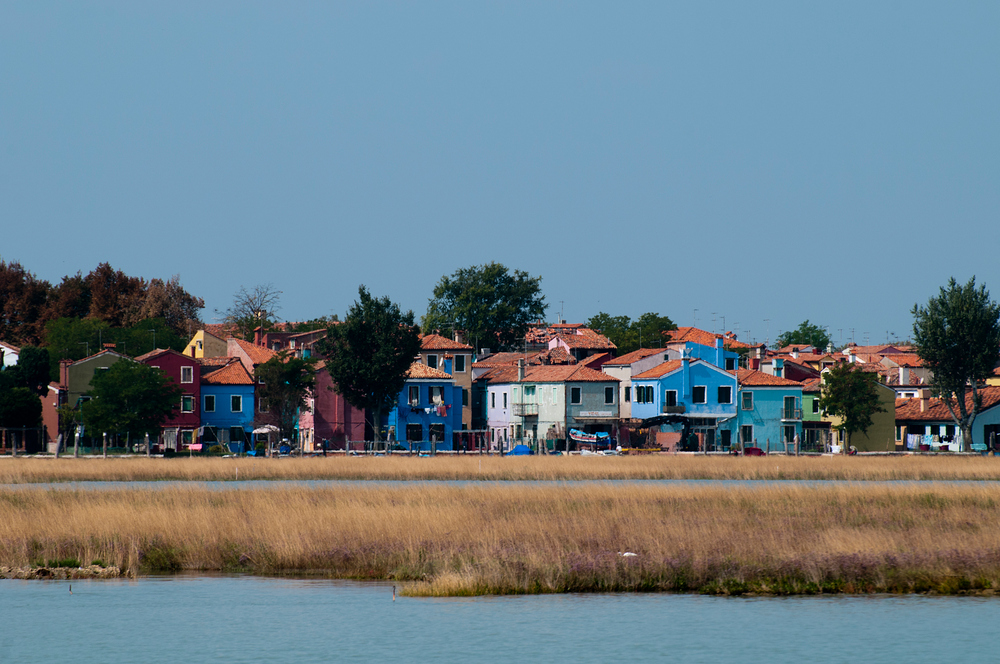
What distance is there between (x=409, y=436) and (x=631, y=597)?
88.0m

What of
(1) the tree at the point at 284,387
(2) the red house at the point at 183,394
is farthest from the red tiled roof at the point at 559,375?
(2) the red house at the point at 183,394

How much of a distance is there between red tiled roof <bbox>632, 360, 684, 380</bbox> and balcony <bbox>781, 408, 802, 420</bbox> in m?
10.9

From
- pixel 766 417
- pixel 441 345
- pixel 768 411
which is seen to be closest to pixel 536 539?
pixel 766 417

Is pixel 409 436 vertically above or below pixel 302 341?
below

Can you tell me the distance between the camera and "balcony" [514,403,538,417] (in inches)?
4530

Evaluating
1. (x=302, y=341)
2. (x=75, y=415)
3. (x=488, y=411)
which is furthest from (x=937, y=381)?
(x=75, y=415)

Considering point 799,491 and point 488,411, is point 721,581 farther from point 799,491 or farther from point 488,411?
point 488,411

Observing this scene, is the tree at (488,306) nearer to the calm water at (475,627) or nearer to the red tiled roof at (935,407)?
the red tiled roof at (935,407)

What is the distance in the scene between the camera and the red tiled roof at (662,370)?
11069cm

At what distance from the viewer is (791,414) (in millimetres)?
114500

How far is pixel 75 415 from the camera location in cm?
9856

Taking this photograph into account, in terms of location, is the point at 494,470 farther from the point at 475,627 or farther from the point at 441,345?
the point at 441,345

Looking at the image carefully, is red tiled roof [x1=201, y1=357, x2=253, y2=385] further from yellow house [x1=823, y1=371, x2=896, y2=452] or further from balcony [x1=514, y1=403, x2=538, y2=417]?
yellow house [x1=823, y1=371, x2=896, y2=452]

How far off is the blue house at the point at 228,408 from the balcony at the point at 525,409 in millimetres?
23745
